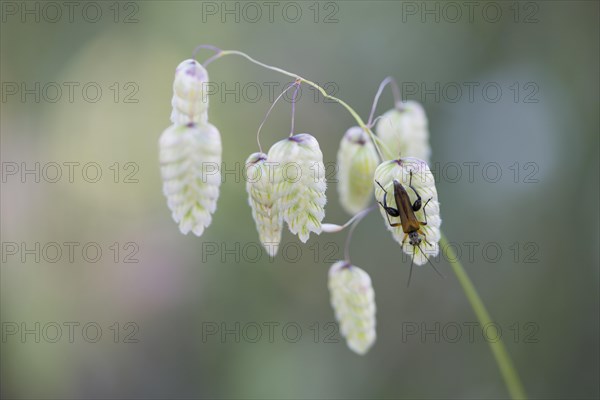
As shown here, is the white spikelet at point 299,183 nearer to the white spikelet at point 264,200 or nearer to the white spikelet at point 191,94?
A: the white spikelet at point 264,200

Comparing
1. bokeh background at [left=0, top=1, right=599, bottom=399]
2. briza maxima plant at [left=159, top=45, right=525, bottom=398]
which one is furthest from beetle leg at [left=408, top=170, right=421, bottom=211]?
bokeh background at [left=0, top=1, right=599, bottom=399]

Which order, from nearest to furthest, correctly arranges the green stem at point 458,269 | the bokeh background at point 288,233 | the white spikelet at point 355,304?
the green stem at point 458,269 < the white spikelet at point 355,304 < the bokeh background at point 288,233

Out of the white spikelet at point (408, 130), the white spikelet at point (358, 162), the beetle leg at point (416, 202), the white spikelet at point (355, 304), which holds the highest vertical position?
the white spikelet at point (408, 130)

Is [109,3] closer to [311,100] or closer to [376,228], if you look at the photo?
[311,100]

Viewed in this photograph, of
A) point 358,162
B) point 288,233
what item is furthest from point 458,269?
point 288,233

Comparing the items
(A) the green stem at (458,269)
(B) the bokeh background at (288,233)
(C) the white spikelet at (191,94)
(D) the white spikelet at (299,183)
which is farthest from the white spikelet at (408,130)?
(B) the bokeh background at (288,233)

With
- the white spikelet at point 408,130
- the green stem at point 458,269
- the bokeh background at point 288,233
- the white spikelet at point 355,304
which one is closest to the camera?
the green stem at point 458,269

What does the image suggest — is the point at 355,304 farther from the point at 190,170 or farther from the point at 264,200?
the point at 190,170
